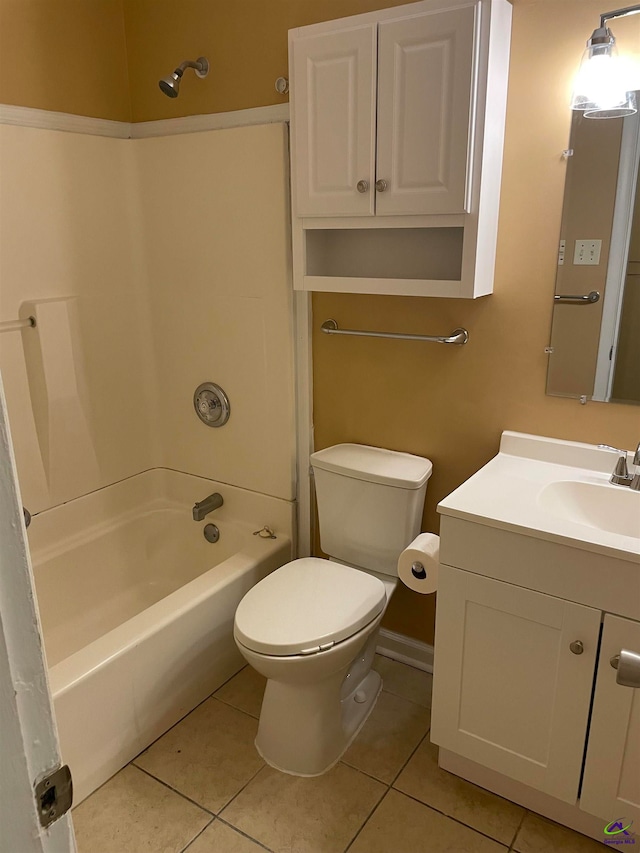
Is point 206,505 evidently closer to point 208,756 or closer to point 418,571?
point 208,756

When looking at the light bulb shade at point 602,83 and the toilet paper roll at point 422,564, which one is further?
the toilet paper roll at point 422,564

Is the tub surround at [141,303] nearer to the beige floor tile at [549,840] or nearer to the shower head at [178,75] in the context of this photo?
the shower head at [178,75]

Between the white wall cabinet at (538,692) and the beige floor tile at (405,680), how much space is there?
41 centimetres

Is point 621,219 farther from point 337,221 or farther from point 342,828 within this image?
point 342,828

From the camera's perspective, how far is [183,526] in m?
2.59

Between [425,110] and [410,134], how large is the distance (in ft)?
0.21

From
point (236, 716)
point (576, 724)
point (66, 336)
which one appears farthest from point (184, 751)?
point (66, 336)

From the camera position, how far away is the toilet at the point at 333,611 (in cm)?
168

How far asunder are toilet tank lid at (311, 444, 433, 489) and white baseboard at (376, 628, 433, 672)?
2.17ft

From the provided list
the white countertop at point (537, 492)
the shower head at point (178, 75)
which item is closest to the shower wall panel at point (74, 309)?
the shower head at point (178, 75)

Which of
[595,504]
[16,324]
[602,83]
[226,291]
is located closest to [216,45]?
[226,291]

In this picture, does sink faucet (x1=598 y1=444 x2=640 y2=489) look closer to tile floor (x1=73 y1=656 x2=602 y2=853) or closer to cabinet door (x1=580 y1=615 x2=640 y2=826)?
cabinet door (x1=580 y1=615 x2=640 y2=826)

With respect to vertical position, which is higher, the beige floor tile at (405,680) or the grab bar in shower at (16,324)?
the grab bar in shower at (16,324)

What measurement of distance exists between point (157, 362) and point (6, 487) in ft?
6.70
